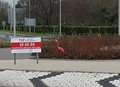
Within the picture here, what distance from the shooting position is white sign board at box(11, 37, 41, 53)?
1898 cm

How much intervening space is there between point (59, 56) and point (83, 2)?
228 ft

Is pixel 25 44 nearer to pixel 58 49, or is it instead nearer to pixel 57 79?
pixel 58 49

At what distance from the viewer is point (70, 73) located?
15734mm

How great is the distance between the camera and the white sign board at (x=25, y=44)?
1898 centimetres

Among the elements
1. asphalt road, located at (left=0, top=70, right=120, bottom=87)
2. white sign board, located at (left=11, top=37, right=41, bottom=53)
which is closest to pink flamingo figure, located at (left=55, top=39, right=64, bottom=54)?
white sign board, located at (left=11, top=37, right=41, bottom=53)

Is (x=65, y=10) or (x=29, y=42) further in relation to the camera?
(x=65, y=10)

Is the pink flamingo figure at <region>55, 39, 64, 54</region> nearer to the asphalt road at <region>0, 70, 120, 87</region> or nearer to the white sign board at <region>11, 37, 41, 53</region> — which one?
the white sign board at <region>11, 37, 41, 53</region>

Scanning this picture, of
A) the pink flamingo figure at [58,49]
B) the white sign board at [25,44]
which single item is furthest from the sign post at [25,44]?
the pink flamingo figure at [58,49]

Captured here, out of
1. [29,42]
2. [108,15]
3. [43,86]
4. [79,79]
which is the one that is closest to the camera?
[43,86]

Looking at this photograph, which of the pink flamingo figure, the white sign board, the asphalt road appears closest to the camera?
the asphalt road

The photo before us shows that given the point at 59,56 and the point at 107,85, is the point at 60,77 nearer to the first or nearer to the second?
the point at 107,85

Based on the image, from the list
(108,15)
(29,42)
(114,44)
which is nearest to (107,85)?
(29,42)

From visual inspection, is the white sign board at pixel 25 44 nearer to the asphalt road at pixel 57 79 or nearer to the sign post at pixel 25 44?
the sign post at pixel 25 44

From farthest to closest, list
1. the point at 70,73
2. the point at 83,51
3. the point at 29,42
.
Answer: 1. the point at 83,51
2. the point at 29,42
3. the point at 70,73
